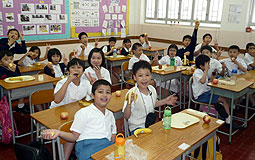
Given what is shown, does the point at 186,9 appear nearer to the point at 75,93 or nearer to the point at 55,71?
the point at 55,71

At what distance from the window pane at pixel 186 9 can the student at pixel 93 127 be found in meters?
6.40

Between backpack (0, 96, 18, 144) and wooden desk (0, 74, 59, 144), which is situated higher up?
wooden desk (0, 74, 59, 144)

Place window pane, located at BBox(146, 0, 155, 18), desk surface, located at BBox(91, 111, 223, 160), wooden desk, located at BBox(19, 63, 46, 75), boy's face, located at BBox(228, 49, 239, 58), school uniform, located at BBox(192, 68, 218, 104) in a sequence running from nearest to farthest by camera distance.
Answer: desk surface, located at BBox(91, 111, 223, 160)
school uniform, located at BBox(192, 68, 218, 104)
wooden desk, located at BBox(19, 63, 46, 75)
boy's face, located at BBox(228, 49, 239, 58)
window pane, located at BBox(146, 0, 155, 18)

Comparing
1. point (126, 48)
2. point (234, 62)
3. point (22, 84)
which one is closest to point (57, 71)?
point (22, 84)

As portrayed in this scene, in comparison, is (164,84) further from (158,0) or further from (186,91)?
(158,0)

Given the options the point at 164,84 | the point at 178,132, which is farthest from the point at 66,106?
the point at 164,84

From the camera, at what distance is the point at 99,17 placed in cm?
754

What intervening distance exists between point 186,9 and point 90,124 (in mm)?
6695

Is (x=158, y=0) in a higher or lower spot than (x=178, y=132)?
higher

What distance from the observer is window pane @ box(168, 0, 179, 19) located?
7926mm

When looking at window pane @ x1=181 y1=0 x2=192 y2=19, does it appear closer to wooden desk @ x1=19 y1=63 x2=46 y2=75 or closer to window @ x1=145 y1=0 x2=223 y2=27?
window @ x1=145 y1=0 x2=223 y2=27

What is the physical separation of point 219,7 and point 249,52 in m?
2.42

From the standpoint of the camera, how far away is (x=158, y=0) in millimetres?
8414

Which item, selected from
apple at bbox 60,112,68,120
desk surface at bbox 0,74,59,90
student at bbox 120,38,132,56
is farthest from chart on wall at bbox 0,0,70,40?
apple at bbox 60,112,68,120
